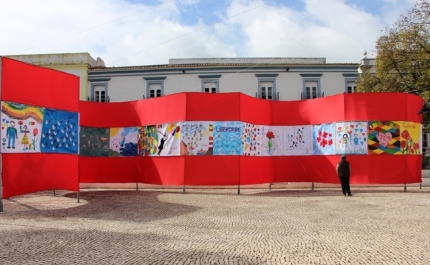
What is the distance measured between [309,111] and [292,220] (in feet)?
27.2

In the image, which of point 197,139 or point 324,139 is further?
point 324,139

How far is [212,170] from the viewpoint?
15.9 m

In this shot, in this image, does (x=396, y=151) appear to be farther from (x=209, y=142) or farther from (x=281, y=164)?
(x=209, y=142)

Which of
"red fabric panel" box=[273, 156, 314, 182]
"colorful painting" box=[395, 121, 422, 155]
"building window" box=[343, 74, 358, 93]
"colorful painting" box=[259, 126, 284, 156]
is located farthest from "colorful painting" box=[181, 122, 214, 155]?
"building window" box=[343, 74, 358, 93]

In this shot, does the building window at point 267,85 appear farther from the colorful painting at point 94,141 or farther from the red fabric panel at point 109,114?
the colorful painting at point 94,141

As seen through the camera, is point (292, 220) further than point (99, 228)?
Yes

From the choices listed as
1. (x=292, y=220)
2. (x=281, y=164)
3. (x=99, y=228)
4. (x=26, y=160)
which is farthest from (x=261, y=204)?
(x=26, y=160)

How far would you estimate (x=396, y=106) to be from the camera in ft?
54.3

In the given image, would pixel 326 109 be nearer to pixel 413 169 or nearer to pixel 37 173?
pixel 413 169

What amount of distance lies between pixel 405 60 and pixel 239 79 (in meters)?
14.2

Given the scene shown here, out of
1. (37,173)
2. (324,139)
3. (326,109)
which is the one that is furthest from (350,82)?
(37,173)

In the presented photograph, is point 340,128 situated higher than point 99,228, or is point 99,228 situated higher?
point 340,128

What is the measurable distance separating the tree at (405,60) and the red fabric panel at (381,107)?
727 centimetres

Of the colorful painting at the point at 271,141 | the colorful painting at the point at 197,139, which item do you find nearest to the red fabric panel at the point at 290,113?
the colorful painting at the point at 271,141
